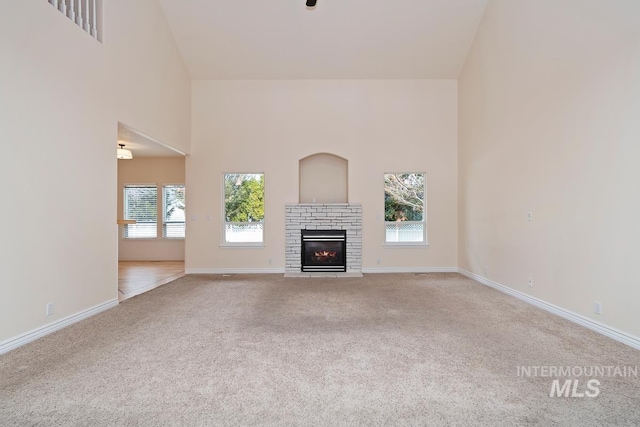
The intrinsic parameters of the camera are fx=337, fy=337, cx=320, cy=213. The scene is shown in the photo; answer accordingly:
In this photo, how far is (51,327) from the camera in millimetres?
3373

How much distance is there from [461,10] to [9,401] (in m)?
7.22

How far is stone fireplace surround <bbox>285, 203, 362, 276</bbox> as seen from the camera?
22.6 feet

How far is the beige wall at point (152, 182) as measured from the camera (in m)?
8.95

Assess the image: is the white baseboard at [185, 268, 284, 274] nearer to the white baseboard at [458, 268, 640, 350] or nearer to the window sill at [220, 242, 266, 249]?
the window sill at [220, 242, 266, 249]

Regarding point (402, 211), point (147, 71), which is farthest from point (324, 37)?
point (402, 211)

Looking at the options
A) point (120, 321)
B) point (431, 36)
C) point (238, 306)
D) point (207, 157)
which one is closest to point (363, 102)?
point (431, 36)

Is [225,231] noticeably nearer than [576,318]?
No

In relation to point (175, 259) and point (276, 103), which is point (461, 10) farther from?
point (175, 259)

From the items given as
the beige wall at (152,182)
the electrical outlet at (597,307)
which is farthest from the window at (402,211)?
the beige wall at (152,182)

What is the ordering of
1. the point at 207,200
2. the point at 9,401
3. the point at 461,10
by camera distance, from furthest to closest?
the point at 207,200 → the point at 461,10 → the point at 9,401

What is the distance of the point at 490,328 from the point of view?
3506 mm

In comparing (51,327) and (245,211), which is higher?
(245,211)
